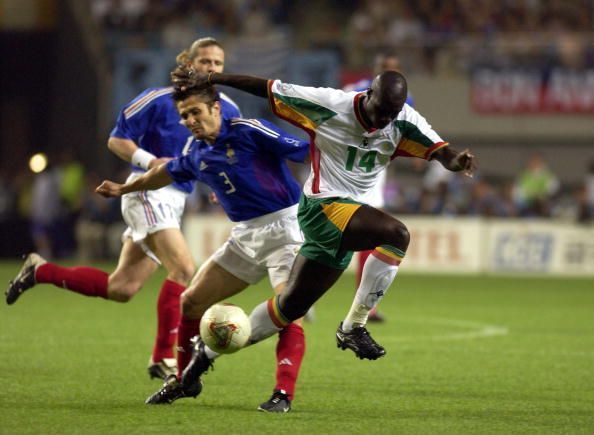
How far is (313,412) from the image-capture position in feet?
21.2

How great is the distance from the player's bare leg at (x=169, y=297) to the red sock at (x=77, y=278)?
0.57 m

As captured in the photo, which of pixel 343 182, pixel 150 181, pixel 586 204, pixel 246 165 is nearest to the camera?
pixel 343 182

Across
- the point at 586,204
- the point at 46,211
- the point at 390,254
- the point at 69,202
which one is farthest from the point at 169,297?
the point at 69,202

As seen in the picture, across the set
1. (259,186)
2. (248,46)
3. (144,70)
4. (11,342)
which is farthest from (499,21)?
(259,186)

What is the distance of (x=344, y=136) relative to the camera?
634cm

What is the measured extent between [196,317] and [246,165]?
0.96 meters

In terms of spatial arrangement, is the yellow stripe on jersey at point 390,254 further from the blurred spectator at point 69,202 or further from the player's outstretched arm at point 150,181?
the blurred spectator at point 69,202

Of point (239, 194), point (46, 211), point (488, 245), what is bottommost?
point (46, 211)

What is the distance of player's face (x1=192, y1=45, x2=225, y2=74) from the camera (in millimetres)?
7637

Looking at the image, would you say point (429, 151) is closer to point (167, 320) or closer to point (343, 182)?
point (343, 182)

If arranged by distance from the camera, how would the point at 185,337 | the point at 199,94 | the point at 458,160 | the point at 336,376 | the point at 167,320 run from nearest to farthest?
the point at 458,160, the point at 199,94, the point at 185,337, the point at 167,320, the point at 336,376

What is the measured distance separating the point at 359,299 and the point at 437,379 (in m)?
1.79

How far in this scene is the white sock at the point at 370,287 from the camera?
6.23 metres

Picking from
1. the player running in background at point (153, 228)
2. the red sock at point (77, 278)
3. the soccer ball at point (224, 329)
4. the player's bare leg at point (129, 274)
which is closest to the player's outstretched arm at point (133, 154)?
the player running in background at point (153, 228)
